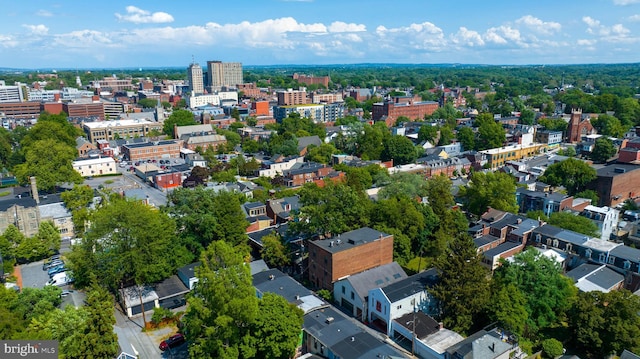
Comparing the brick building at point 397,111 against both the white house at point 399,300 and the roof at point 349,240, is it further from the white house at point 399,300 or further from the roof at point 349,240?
the white house at point 399,300

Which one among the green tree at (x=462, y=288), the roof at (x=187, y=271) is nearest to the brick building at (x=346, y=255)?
the green tree at (x=462, y=288)

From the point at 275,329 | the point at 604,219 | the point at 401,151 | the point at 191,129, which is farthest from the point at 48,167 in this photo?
the point at 604,219

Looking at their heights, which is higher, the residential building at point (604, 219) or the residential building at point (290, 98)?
the residential building at point (290, 98)

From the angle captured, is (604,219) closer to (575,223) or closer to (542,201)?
(575,223)

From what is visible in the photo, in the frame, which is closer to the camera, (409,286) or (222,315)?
(222,315)

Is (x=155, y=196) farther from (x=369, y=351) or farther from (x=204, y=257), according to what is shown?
(x=369, y=351)

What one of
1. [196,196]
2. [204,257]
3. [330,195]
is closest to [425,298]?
[330,195]

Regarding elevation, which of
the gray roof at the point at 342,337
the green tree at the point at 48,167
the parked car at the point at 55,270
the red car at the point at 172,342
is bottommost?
the red car at the point at 172,342
